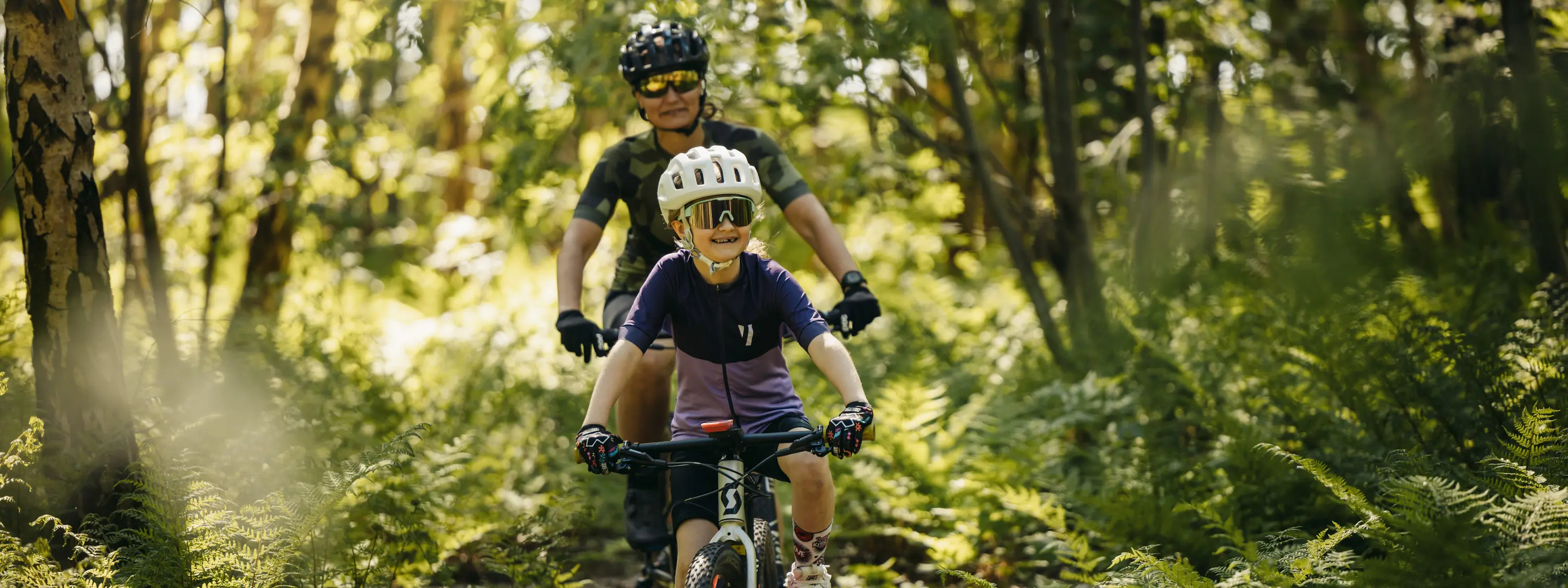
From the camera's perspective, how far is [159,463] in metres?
4.85

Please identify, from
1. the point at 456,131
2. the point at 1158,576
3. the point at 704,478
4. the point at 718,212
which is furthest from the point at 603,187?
A: the point at 456,131

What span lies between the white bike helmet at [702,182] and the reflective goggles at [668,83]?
2.91 ft

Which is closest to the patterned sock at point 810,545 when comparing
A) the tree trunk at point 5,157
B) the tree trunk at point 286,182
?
the tree trunk at point 286,182

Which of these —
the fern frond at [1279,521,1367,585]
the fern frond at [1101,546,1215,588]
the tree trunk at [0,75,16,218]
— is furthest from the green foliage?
the tree trunk at [0,75,16,218]

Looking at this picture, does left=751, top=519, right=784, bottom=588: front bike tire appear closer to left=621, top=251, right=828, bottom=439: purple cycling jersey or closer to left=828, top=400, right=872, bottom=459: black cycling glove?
left=621, top=251, right=828, bottom=439: purple cycling jersey

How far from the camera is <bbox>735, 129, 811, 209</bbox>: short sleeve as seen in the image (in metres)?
4.69

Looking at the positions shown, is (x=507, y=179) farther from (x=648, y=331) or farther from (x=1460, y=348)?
(x=1460, y=348)

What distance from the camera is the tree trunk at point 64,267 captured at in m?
4.47

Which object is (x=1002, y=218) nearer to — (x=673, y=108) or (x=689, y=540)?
(x=673, y=108)

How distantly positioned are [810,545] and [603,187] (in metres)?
1.81

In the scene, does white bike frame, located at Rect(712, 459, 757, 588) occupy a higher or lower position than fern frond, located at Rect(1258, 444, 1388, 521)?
higher

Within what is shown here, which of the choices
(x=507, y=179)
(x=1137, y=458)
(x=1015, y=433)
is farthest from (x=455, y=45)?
(x=1137, y=458)

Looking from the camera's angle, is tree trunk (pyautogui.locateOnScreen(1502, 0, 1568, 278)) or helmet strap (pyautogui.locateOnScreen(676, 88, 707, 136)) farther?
tree trunk (pyautogui.locateOnScreen(1502, 0, 1568, 278))

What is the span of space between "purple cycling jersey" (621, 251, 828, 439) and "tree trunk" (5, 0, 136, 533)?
2.46 meters
